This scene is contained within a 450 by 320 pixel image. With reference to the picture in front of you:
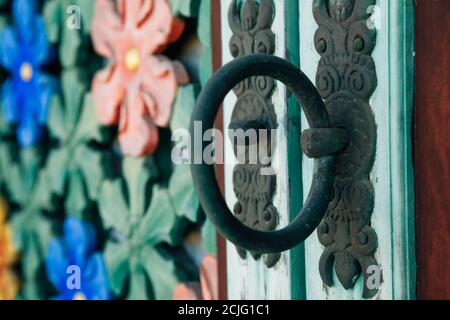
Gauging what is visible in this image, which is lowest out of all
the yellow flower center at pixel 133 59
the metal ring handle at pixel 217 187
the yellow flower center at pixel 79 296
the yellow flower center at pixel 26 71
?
the yellow flower center at pixel 79 296

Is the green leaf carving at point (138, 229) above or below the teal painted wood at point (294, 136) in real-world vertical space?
below

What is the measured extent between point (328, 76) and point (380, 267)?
6.0 inches

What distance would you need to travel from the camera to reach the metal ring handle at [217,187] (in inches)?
20.3

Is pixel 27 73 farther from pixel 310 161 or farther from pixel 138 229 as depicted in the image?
pixel 310 161

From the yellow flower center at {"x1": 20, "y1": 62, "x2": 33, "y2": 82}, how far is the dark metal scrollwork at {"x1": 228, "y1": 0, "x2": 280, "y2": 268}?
0.47 m

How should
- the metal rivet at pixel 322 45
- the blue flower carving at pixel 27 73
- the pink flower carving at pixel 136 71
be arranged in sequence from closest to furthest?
the metal rivet at pixel 322 45 < the pink flower carving at pixel 136 71 < the blue flower carving at pixel 27 73

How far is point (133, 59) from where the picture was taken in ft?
2.97

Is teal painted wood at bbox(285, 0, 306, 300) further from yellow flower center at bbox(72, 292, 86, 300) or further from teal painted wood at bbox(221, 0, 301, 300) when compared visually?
yellow flower center at bbox(72, 292, 86, 300)

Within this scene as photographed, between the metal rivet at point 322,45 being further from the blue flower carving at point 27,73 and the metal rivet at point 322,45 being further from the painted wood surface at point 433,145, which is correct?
the blue flower carving at point 27,73

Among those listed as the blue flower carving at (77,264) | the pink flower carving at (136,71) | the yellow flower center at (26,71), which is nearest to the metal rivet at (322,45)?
the pink flower carving at (136,71)

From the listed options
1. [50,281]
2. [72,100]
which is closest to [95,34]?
[72,100]

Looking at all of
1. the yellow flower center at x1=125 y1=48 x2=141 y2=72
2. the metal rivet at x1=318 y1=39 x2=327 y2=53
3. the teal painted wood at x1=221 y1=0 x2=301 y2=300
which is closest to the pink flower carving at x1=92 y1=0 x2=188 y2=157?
the yellow flower center at x1=125 y1=48 x2=141 y2=72

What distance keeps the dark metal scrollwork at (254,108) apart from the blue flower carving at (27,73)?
0.43m

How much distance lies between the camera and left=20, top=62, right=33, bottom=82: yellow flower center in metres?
1.10
